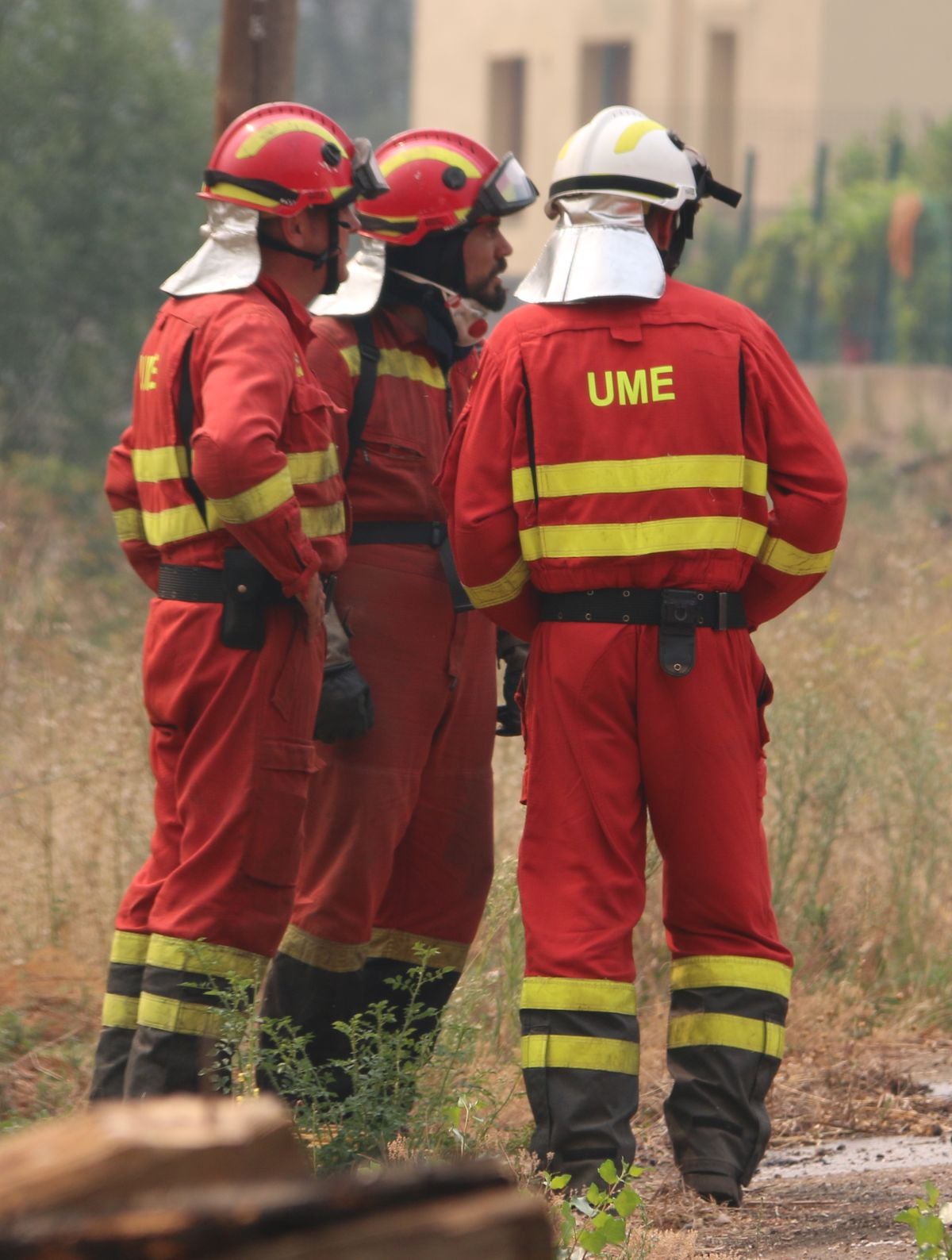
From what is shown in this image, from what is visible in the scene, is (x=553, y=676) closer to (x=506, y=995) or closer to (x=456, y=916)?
(x=456, y=916)

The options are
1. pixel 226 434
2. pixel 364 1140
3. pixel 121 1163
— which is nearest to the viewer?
pixel 121 1163

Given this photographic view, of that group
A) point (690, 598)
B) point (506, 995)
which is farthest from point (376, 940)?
point (690, 598)

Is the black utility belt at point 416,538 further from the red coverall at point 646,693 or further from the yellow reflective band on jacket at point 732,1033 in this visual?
the yellow reflective band on jacket at point 732,1033

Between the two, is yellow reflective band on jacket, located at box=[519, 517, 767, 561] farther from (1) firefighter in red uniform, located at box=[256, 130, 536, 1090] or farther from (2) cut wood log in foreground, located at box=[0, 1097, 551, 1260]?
(2) cut wood log in foreground, located at box=[0, 1097, 551, 1260]

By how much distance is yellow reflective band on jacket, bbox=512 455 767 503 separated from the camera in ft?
12.1

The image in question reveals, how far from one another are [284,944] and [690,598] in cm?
135

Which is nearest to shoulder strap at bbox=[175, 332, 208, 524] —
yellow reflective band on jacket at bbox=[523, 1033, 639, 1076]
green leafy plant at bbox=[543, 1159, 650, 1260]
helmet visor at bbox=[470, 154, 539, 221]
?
helmet visor at bbox=[470, 154, 539, 221]

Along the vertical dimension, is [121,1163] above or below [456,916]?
above

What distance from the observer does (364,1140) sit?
3.34 meters

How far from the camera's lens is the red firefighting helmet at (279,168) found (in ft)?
13.1

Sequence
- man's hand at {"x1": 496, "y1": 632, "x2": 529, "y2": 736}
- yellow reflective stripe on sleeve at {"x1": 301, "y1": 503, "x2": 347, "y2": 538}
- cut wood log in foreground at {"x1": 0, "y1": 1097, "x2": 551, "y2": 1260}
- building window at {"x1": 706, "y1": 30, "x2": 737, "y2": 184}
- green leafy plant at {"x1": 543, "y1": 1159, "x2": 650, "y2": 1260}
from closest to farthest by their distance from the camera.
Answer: cut wood log in foreground at {"x1": 0, "y1": 1097, "x2": 551, "y2": 1260} → green leafy plant at {"x1": 543, "y1": 1159, "x2": 650, "y2": 1260} → yellow reflective stripe on sleeve at {"x1": 301, "y1": 503, "x2": 347, "y2": 538} → man's hand at {"x1": 496, "y1": 632, "x2": 529, "y2": 736} → building window at {"x1": 706, "y1": 30, "x2": 737, "y2": 184}

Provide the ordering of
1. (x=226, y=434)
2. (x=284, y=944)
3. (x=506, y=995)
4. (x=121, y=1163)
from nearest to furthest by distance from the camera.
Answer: (x=121, y=1163) < (x=226, y=434) < (x=284, y=944) < (x=506, y=995)

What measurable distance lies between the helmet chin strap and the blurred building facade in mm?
21449

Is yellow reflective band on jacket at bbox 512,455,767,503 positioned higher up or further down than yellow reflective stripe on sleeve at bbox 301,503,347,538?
higher up
